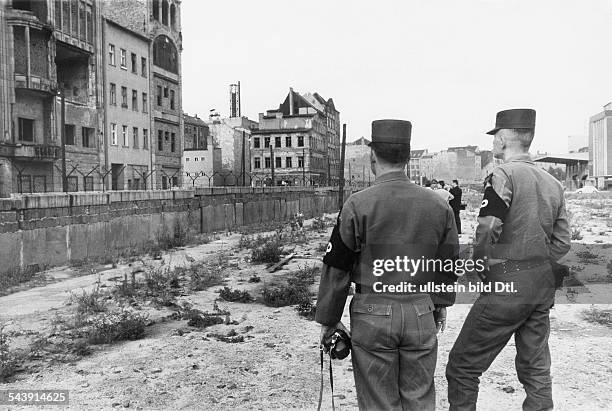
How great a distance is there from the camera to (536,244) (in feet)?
11.4

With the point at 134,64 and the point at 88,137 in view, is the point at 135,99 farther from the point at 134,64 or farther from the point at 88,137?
the point at 88,137

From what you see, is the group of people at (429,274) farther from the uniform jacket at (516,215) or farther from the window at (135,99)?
the window at (135,99)

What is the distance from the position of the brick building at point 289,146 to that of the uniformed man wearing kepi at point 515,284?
6496 centimetres

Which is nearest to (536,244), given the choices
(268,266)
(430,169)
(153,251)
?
(268,266)

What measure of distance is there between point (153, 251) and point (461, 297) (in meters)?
10.5

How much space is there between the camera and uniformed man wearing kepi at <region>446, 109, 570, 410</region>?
136 inches

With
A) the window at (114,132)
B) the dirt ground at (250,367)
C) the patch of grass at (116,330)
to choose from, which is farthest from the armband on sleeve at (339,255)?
the window at (114,132)

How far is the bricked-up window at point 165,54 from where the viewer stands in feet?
140

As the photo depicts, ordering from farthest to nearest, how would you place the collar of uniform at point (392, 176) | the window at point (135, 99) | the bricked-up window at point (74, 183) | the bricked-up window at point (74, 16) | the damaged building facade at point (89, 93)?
the window at point (135, 99) → the bricked-up window at point (74, 183) → the bricked-up window at point (74, 16) → the damaged building facade at point (89, 93) → the collar of uniform at point (392, 176)

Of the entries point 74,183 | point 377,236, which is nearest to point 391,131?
point 377,236

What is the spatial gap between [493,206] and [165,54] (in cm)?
4455

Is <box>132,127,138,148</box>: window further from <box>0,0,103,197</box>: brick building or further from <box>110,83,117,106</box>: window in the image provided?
<box>0,0,103,197</box>: brick building

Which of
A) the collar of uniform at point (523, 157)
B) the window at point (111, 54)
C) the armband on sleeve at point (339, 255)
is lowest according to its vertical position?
the armband on sleeve at point (339, 255)

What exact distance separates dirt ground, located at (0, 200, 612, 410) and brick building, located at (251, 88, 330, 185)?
60.5 m
